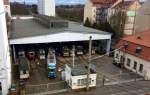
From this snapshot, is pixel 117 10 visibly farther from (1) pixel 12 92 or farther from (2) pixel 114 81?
(1) pixel 12 92

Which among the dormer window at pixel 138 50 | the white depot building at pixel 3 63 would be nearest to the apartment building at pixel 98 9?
the dormer window at pixel 138 50

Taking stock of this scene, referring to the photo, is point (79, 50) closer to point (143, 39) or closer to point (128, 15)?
point (143, 39)

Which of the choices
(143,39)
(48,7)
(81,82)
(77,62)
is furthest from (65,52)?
(48,7)

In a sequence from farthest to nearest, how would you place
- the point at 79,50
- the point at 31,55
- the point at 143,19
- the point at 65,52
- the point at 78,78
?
the point at 143,19 < the point at 79,50 < the point at 65,52 < the point at 31,55 < the point at 78,78

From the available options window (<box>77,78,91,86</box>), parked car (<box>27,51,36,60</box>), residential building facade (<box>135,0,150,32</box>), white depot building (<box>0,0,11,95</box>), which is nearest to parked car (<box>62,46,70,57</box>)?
parked car (<box>27,51,36,60</box>)

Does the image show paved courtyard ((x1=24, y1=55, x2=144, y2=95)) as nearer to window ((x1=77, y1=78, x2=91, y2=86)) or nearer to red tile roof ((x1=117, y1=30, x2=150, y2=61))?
window ((x1=77, y1=78, x2=91, y2=86))

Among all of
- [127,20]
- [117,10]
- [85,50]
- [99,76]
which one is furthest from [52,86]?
[117,10]

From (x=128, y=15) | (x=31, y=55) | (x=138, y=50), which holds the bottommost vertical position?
(x=31, y=55)
